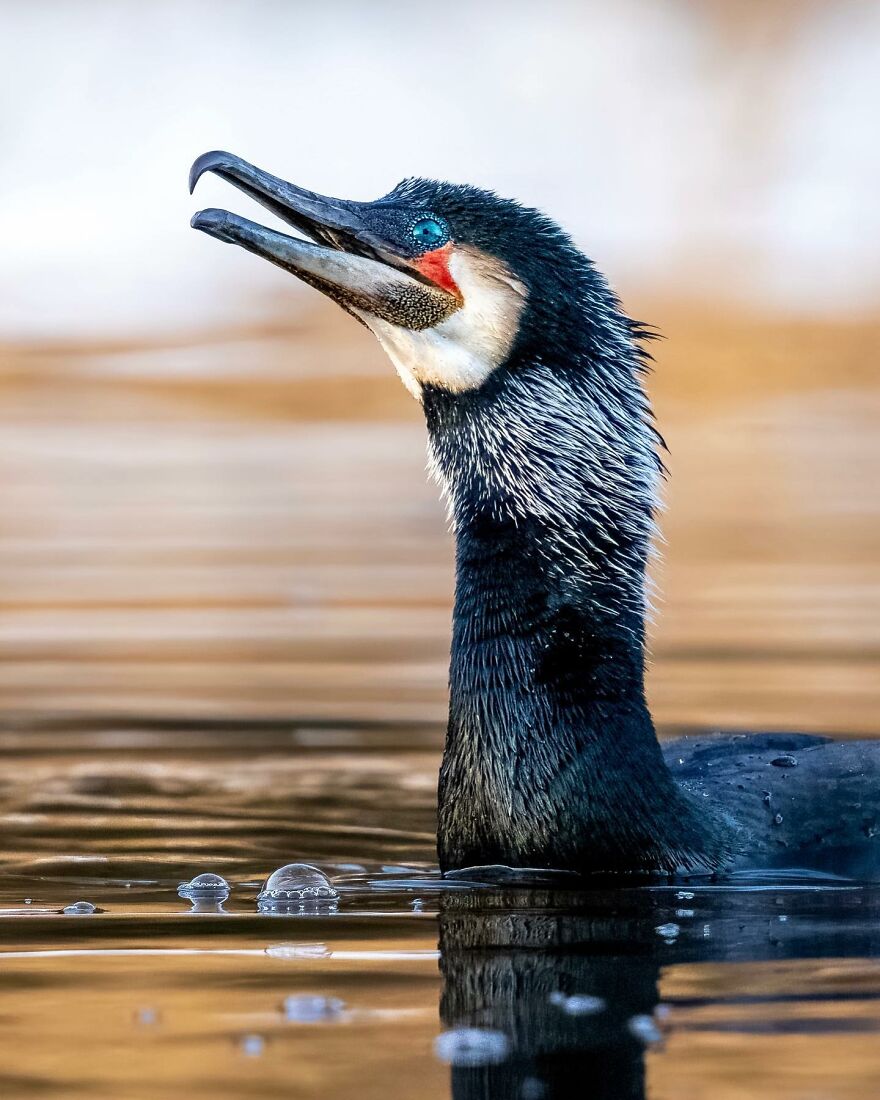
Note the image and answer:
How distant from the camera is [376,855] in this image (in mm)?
6086

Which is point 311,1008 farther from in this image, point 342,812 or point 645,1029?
point 342,812

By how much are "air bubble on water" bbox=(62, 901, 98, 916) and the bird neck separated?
91 cm

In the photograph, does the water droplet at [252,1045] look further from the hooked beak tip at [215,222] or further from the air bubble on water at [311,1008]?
the hooked beak tip at [215,222]

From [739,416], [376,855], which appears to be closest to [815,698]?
[376,855]

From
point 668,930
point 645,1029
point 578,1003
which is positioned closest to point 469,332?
point 668,930

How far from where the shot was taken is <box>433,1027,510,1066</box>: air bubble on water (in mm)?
3812

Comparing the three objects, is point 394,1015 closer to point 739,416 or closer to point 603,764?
point 603,764

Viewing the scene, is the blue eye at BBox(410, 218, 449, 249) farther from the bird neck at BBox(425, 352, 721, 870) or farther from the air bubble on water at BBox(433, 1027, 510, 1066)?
the air bubble on water at BBox(433, 1027, 510, 1066)

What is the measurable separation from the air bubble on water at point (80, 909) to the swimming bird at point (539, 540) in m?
0.91

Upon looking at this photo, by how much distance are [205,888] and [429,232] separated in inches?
69.8

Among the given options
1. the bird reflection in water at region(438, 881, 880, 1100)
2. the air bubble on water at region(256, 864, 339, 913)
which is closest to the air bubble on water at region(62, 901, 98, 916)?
the air bubble on water at region(256, 864, 339, 913)

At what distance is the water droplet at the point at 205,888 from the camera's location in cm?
541

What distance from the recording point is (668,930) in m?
4.88

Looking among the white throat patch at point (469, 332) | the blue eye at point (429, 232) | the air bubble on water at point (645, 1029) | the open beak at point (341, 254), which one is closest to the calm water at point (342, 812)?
the air bubble on water at point (645, 1029)
